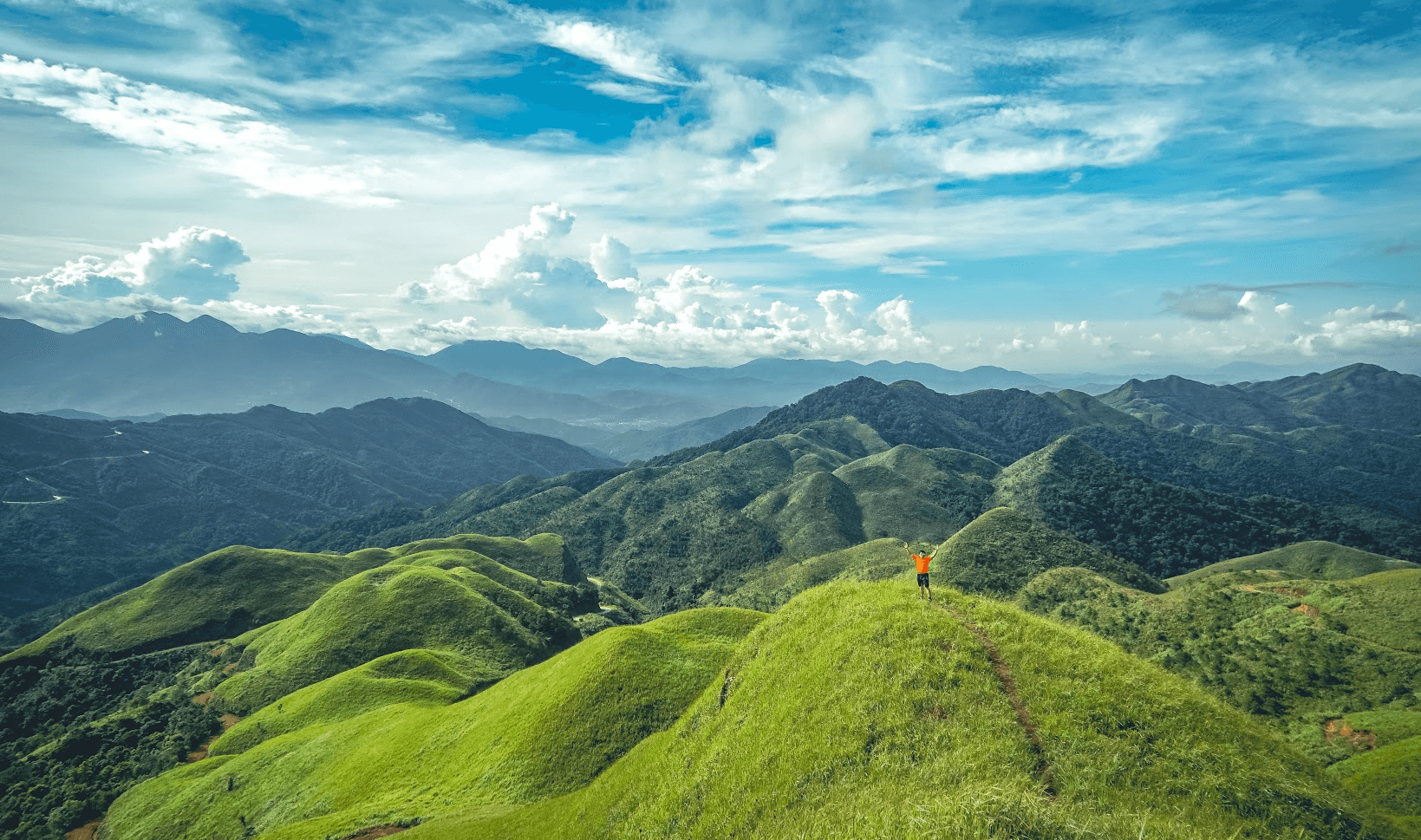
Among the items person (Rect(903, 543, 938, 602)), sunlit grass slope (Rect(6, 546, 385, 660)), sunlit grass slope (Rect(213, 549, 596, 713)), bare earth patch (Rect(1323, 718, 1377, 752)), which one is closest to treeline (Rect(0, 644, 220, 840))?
sunlit grass slope (Rect(6, 546, 385, 660))

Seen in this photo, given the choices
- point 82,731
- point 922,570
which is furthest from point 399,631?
point 922,570

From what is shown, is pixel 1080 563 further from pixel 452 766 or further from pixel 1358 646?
pixel 452 766

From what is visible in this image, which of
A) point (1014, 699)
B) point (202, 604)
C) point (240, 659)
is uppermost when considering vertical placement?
point (1014, 699)

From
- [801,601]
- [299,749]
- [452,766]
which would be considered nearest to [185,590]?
[299,749]

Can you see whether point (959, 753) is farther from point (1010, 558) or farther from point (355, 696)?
point (1010, 558)

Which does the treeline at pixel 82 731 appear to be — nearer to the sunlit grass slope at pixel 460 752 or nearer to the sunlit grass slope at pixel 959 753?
the sunlit grass slope at pixel 460 752

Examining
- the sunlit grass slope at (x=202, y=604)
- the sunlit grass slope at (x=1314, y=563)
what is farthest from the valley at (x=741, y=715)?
the sunlit grass slope at (x=1314, y=563)

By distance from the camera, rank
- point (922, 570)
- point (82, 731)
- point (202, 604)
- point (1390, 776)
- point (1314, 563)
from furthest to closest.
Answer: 1. point (1314, 563)
2. point (202, 604)
3. point (82, 731)
4. point (1390, 776)
5. point (922, 570)
